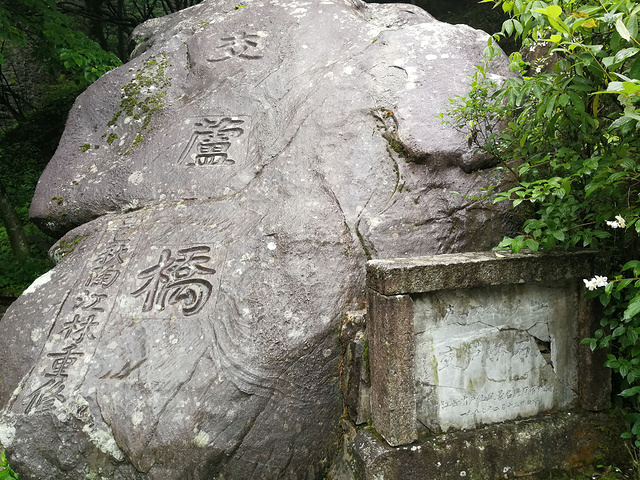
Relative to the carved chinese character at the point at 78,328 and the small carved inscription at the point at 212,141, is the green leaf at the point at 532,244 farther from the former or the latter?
the carved chinese character at the point at 78,328

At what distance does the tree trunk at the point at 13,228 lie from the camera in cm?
696

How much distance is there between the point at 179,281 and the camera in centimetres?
341

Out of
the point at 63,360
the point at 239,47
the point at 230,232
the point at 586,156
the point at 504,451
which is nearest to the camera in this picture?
the point at 504,451

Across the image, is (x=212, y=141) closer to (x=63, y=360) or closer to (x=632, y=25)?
(x=63, y=360)

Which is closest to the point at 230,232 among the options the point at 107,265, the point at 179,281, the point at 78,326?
the point at 179,281

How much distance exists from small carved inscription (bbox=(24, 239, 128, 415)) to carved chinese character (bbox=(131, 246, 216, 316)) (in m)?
0.26

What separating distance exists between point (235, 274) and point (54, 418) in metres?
1.32

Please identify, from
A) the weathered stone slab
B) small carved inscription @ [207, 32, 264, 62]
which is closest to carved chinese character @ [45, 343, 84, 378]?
the weathered stone slab

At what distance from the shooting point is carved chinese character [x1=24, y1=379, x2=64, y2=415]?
3.02 meters

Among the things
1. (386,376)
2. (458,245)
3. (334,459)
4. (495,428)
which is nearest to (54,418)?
(334,459)

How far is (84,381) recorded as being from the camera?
10.0 ft

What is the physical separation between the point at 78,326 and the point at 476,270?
8.25ft

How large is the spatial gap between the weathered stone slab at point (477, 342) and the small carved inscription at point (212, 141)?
198 cm

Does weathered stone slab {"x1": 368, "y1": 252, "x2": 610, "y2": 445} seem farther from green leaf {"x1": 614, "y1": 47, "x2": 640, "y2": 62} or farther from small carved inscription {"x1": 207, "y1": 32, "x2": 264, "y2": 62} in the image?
small carved inscription {"x1": 207, "y1": 32, "x2": 264, "y2": 62}
